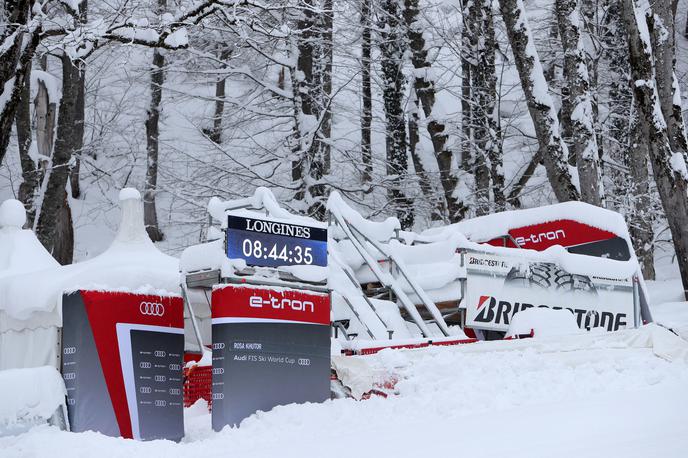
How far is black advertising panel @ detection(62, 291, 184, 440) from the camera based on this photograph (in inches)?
341

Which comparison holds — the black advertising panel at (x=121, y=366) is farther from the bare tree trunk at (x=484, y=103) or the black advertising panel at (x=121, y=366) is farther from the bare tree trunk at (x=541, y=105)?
the bare tree trunk at (x=484, y=103)

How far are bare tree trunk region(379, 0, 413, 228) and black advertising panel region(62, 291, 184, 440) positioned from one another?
14.1m

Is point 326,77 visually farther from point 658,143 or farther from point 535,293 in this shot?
point 535,293

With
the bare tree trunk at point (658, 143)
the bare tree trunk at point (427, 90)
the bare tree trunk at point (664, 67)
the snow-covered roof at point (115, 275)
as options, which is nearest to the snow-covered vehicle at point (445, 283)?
the snow-covered roof at point (115, 275)

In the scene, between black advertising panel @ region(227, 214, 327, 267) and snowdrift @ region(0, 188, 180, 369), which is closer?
black advertising panel @ region(227, 214, 327, 267)

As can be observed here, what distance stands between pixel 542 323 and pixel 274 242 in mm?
4590

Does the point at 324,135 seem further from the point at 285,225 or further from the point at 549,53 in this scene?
the point at 285,225

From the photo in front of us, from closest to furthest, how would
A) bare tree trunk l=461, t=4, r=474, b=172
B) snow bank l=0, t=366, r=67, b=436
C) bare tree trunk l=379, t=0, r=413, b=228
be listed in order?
snow bank l=0, t=366, r=67, b=436
bare tree trunk l=379, t=0, r=413, b=228
bare tree trunk l=461, t=4, r=474, b=172

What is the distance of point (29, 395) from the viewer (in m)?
8.28

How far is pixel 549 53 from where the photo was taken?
90.8 ft

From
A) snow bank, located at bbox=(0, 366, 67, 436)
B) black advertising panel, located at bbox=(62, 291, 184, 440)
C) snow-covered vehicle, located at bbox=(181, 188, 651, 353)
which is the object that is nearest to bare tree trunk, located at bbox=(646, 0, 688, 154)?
snow-covered vehicle, located at bbox=(181, 188, 651, 353)

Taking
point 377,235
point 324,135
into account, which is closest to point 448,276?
point 377,235

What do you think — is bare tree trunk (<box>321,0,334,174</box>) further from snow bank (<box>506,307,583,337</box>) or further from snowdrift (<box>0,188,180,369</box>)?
snowdrift (<box>0,188,180,369</box>)

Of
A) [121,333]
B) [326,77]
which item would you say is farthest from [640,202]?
[121,333]
